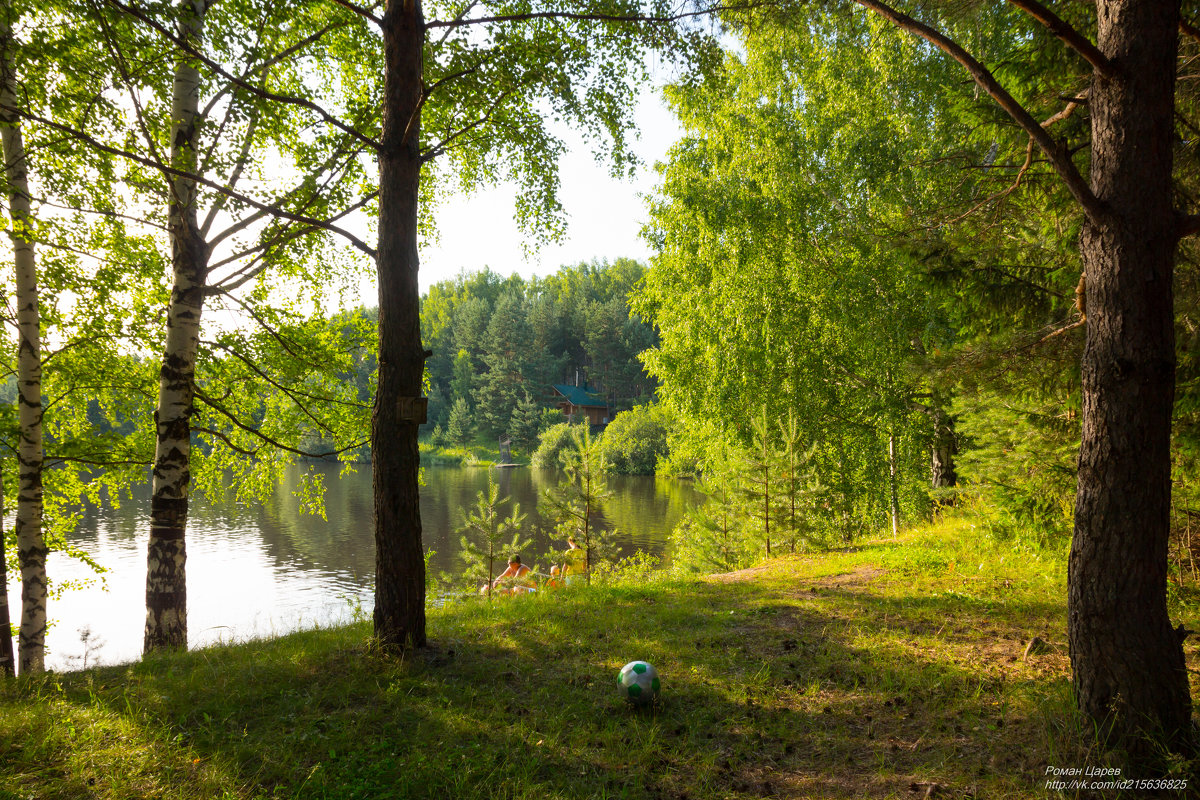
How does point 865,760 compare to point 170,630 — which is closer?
point 865,760

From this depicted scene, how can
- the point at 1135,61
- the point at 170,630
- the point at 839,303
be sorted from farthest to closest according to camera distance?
the point at 839,303 < the point at 170,630 < the point at 1135,61

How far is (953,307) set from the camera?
18.9 ft

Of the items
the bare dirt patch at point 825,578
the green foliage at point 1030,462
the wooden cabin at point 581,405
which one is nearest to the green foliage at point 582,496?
the bare dirt patch at point 825,578

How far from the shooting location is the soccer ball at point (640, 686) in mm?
3922

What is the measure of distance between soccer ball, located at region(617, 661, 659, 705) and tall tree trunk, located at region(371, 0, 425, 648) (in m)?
1.76

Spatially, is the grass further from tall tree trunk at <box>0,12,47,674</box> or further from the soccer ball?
tall tree trunk at <box>0,12,47,674</box>

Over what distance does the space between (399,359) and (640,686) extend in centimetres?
291

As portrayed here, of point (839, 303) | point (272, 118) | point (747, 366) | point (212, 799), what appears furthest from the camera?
point (747, 366)

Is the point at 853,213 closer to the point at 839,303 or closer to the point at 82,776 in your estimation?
the point at 839,303

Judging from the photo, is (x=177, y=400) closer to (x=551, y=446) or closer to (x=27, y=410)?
(x=27, y=410)

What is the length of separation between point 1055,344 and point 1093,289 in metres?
1.69

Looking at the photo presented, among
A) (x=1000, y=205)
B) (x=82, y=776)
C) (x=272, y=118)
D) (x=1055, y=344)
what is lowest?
(x=82, y=776)

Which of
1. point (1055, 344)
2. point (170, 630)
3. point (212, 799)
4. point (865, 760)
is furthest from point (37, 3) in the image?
point (1055, 344)

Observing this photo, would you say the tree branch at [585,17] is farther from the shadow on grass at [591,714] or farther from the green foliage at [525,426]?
the green foliage at [525,426]
